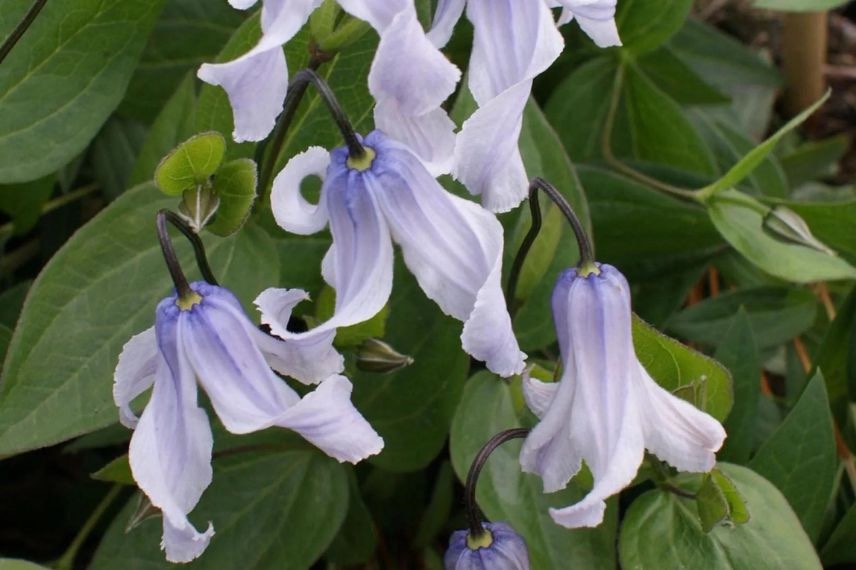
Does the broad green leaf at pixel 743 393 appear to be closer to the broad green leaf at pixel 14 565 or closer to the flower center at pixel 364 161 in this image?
the flower center at pixel 364 161

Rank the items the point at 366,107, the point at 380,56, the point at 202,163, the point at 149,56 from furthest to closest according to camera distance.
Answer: the point at 149,56, the point at 366,107, the point at 202,163, the point at 380,56

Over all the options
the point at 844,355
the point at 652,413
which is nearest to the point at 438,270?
the point at 652,413

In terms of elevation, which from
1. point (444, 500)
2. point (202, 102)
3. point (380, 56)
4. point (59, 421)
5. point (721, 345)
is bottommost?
point (444, 500)

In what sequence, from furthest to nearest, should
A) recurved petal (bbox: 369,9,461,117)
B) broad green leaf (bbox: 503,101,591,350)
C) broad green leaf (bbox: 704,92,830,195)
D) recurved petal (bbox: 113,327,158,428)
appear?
1. broad green leaf (bbox: 704,92,830,195)
2. broad green leaf (bbox: 503,101,591,350)
3. recurved petal (bbox: 113,327,158,428)
4. recurved petal (bbox: 369,9,461,117)

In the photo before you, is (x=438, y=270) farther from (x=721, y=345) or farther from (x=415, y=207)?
(x=721, y=345)

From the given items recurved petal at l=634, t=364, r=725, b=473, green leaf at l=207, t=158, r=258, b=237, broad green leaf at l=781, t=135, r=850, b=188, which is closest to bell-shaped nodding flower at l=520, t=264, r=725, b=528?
recurved petal at l=634, t=364, r=725, b=473

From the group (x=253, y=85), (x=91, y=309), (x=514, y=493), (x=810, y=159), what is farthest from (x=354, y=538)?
(x=810, y=159)

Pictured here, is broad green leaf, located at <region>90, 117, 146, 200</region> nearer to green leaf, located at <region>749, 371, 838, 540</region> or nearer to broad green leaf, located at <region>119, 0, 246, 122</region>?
broad green leaf, located at <region>119, 0, 246, 122</region>
